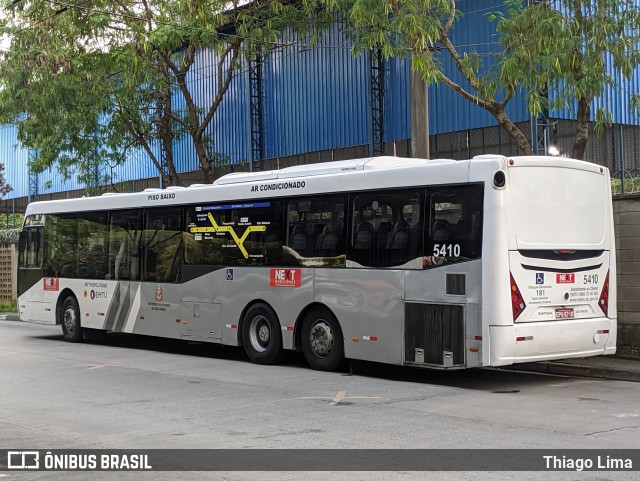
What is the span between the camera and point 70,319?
21422 mm

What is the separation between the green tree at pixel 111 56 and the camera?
22.7 m

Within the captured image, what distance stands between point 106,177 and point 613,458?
26.1 metres

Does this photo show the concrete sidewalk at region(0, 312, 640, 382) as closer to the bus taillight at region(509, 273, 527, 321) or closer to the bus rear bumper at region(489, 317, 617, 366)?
the bus rear bumper at region(489, 317, 617, 366)

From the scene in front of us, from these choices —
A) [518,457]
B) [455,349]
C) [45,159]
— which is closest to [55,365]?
[455,349]

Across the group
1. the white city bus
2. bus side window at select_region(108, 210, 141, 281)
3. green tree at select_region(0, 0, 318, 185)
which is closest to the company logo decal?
the white city bus

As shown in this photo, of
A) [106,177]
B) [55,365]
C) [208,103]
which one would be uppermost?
[208,103]

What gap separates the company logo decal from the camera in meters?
15.4

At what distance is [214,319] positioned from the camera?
675 inches

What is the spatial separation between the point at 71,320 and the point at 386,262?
1036 centimetres

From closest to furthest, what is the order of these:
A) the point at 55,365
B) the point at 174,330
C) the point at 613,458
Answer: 1. the point at 613,458
2. the point at 55,365
3. the point at 174,330

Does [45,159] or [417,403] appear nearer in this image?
[417,403]

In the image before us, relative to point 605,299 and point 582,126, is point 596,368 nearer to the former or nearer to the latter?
point 605,299

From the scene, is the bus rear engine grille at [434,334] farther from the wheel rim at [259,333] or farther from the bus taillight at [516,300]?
the wheel rim at [259,333]

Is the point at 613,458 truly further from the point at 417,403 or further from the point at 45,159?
the point at 45,159
